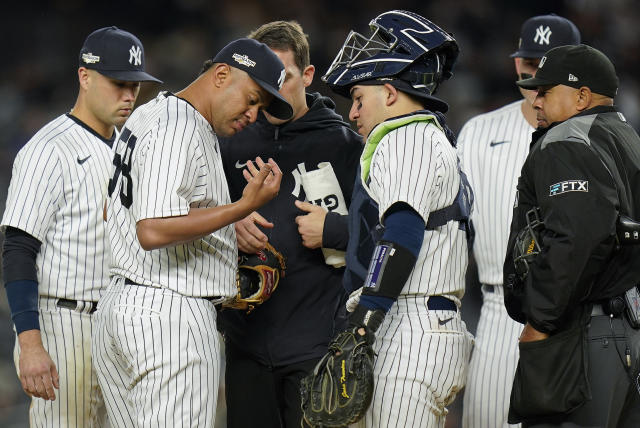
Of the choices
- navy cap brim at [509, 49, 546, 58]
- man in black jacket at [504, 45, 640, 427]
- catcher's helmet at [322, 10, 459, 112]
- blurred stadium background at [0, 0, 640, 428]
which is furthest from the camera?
blurred stadium background at [0, 0, 640, 428]

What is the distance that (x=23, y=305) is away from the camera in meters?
3.62

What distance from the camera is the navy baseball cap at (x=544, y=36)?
15.0 feet

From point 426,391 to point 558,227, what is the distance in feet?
2.37

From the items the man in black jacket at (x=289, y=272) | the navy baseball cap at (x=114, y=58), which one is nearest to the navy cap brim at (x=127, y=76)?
the navy baseball cap at (x=114, y=58)

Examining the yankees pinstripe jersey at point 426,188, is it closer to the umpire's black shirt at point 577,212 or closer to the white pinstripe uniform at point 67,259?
the umpire's black shirt at point 577,212

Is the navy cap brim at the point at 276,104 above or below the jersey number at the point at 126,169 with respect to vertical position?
above

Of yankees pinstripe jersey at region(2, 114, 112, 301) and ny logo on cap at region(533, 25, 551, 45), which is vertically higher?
ny logo on cap at region(533, 25, 551, 45)

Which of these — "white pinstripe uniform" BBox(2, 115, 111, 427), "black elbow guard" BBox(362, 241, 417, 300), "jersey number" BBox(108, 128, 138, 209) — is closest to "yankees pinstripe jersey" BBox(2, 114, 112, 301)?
"white pinstripe uniform" BBox(2, 115, 111, 427)

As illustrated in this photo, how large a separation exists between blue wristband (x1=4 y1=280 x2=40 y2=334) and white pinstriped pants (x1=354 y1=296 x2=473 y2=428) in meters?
1.43

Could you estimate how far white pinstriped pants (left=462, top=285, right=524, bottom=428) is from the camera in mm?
4297

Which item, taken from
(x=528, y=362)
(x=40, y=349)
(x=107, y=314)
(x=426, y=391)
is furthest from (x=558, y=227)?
(x=40, y=349)

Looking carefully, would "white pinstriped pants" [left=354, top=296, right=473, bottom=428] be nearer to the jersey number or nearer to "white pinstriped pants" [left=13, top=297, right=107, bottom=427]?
the jersey number

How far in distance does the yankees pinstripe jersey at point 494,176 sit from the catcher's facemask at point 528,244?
1146 mm

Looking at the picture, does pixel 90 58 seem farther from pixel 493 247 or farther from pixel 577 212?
pixel 577 212
